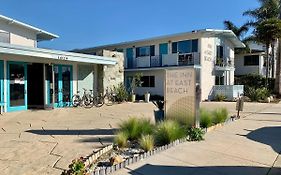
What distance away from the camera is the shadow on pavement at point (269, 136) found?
308 inches

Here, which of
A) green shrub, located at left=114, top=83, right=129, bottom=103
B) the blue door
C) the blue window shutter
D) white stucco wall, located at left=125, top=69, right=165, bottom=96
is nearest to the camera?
green shrub, located at left=114, top=83, right=129, bottom=103

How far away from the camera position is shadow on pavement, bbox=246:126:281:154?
7834mm

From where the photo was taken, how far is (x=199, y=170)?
5.55 m

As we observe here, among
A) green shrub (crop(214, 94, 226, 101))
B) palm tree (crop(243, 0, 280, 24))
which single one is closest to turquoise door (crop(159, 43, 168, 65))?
green shrub (crop(214, 94, 226, 101))

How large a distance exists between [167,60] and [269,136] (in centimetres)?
1885

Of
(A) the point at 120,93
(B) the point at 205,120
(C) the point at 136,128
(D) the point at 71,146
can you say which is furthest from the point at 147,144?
(A) the point at 120,93

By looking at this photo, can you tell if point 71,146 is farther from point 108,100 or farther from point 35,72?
point 108,100

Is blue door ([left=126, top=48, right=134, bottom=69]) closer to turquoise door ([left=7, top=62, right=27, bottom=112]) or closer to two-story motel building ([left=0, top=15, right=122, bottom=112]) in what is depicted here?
two-story motel building ([left=0, top=15, right=122, bottom=112])

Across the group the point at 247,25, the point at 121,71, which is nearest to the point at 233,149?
the point at 121,71

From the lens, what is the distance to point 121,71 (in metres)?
22.2

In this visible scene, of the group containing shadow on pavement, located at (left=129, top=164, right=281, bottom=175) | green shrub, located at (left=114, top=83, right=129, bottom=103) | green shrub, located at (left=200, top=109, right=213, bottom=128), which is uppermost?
green shrub, located at (left=114, top=83, right=129, bottom=103)

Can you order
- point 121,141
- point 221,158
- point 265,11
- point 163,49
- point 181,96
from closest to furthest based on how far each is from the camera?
point 221,158
point 121,141
point 181,96
point 163,49
point 265,11

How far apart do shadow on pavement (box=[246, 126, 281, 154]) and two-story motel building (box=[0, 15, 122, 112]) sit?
10373 millimetres

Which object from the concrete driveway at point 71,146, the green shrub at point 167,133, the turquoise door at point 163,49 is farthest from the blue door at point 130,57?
the green shrub at point 167,133
